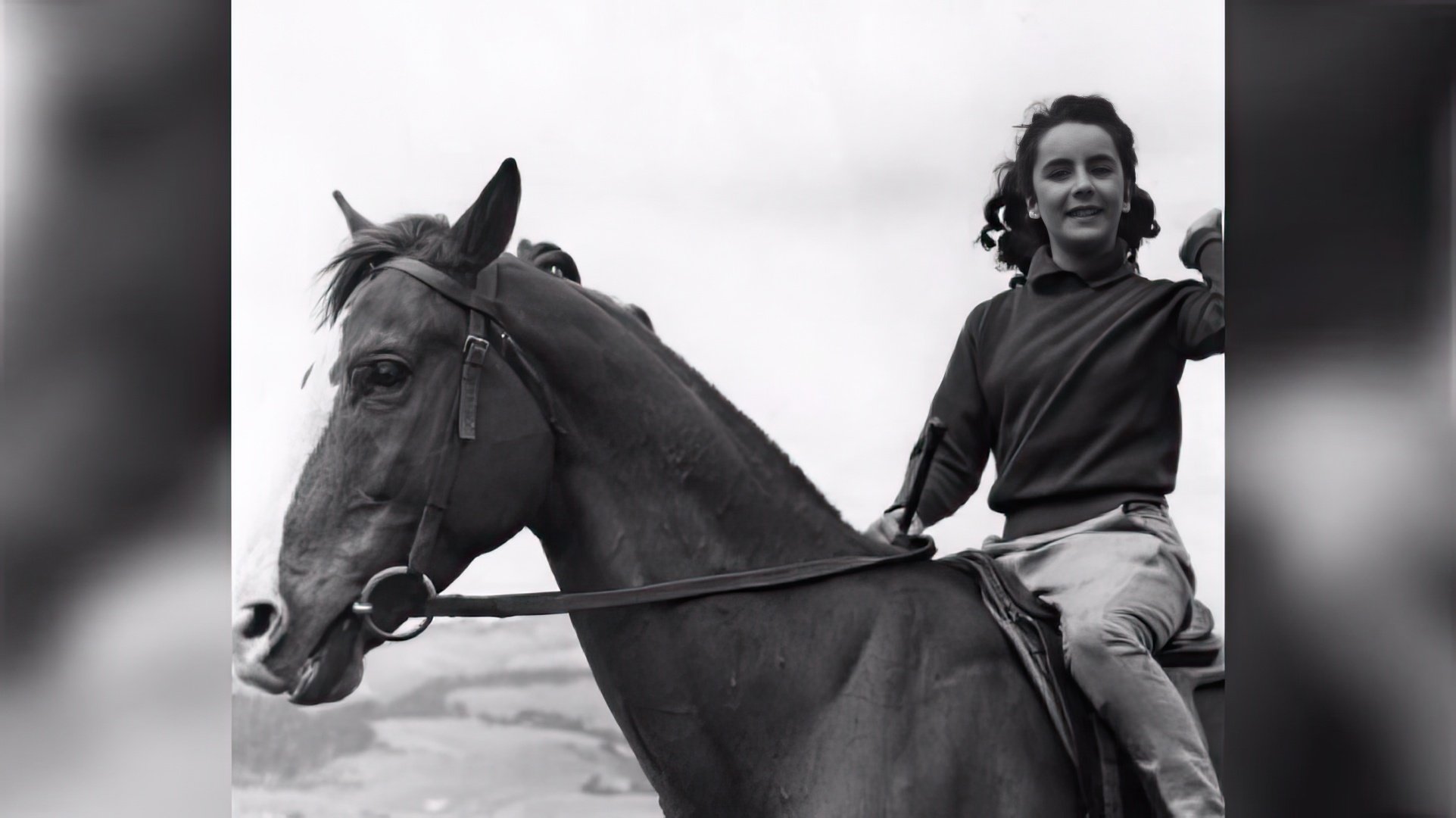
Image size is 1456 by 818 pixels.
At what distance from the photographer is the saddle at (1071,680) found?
1.75m

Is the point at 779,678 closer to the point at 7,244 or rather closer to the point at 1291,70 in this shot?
the point at 7,244

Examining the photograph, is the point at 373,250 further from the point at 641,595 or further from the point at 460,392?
the point at 641,595

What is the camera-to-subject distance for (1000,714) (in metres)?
1.73

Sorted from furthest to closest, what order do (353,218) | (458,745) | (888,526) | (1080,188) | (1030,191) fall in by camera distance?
(458,745) < (1030,191) < (1080,188) < (888,526) < (353,218)

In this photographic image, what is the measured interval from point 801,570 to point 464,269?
0.67 metres

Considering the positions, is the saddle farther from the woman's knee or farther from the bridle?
the bridle

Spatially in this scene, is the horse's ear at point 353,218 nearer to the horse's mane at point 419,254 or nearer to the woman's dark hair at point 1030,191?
the horse's mane at point 419,254

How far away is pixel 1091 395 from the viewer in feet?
6.93

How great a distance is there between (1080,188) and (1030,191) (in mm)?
164

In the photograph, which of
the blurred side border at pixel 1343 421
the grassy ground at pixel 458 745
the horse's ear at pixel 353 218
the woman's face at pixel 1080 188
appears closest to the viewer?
the horse's ear at pixel 353 218

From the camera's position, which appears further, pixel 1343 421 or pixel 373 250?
pixel 1343 421

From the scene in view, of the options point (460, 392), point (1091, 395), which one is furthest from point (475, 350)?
point (1091, 395)

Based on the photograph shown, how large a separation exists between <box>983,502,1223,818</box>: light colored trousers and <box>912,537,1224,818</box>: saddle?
0.03 meters

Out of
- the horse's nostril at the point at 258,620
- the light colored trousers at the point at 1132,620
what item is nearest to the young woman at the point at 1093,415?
the light colored trousers at the point at 1132,620
